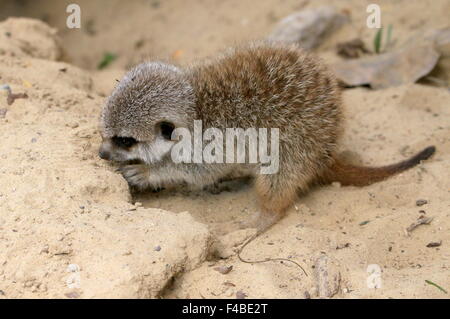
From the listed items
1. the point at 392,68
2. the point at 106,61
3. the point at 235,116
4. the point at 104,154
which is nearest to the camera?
the point at 104,154

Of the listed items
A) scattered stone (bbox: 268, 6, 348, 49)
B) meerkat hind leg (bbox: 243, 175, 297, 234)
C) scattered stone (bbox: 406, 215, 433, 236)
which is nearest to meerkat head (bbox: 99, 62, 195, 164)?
meerkat hind leg (bbox: 243, 175, 297, 234)

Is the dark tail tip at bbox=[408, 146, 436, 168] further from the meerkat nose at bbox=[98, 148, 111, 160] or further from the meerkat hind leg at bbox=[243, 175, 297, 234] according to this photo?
the meerkat nose at bbox=[98, 148, 111, 160]

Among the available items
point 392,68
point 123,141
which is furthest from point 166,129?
point 392,68

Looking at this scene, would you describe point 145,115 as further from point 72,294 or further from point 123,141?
point 72,294

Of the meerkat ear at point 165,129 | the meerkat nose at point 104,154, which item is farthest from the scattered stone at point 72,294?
the meerkat ear at point 165,129

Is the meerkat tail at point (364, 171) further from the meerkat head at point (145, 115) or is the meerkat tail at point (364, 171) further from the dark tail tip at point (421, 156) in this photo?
the meerkat head at point (145, 115)

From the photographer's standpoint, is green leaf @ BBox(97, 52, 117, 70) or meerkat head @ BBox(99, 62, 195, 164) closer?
meerkat head @ BBox(99, 62, 195, 164)
